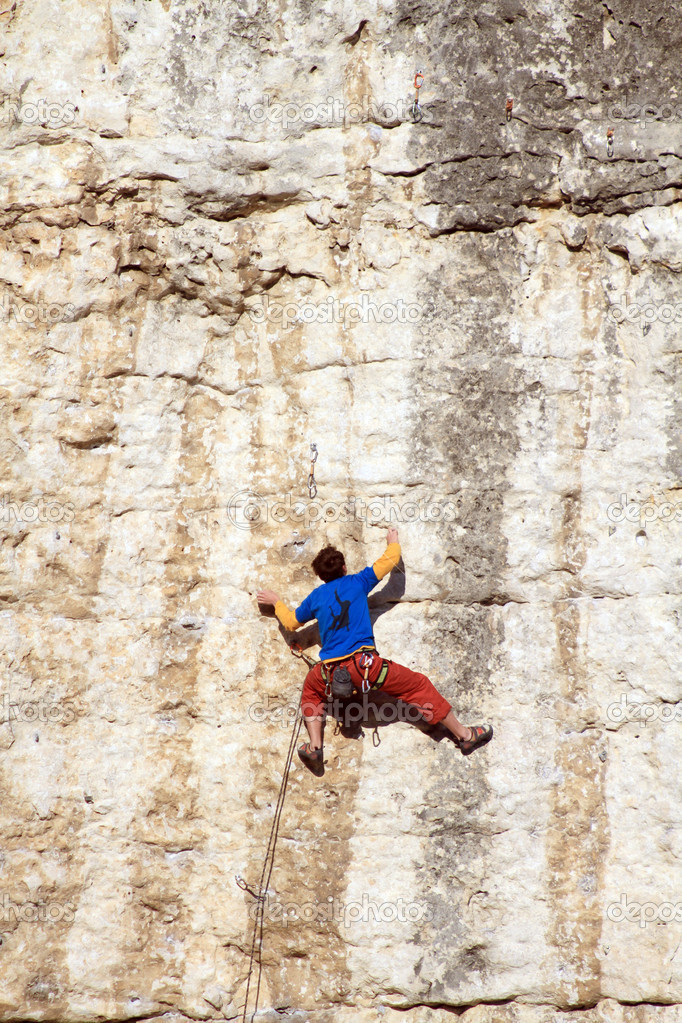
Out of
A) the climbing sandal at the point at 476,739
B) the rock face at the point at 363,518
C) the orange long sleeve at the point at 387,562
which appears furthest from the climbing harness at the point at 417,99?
the climbing sandal at the point at 476,739

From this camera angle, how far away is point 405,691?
4441 mm

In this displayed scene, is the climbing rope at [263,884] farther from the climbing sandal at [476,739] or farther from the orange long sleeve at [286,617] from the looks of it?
the climbing sandal at [476,739]

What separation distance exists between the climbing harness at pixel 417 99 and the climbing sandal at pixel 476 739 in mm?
3611

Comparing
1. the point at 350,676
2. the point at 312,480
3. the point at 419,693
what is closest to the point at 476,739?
the point at 419,693

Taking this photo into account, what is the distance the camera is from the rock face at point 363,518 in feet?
15.0

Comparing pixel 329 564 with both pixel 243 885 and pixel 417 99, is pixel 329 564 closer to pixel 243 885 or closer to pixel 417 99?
pixel 243 885

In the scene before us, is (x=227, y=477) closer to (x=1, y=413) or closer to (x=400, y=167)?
(x=1, y=413)

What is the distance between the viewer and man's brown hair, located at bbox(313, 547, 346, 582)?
4375mm

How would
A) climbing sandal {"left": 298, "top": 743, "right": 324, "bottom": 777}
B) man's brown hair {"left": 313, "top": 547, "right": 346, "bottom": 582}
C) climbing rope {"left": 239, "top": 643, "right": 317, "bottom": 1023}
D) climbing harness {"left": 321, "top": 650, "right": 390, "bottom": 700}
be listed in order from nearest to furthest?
1. climbing harness {"left": 321, "top": 650, "right": 390, "bottom": 700}
2. man's brown hair {"left": 313, "top": 547, "right": 346, "bottom": 582}
3. climbing sandal {"left": 298, "top": 743, "right": 324, "bottom": 777}
4. climbing rope {"left": 239, "top": 643, "right": 317, "bottom": 1023}

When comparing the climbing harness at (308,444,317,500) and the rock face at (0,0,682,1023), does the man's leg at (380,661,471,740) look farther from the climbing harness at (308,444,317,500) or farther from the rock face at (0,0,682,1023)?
the climbing harness at (308,444,317,500)

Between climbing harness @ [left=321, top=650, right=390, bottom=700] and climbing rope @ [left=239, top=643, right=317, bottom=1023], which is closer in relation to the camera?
climbing harness @ [left=321, top=650, right=390, bottom=700]

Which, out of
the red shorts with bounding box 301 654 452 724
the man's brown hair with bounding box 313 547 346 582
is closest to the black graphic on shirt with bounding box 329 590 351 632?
the man's brown hair with bounding box 313 547 346 582

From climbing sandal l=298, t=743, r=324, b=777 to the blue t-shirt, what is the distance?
22.7 inches

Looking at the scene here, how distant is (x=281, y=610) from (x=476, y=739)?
4.46 feet
